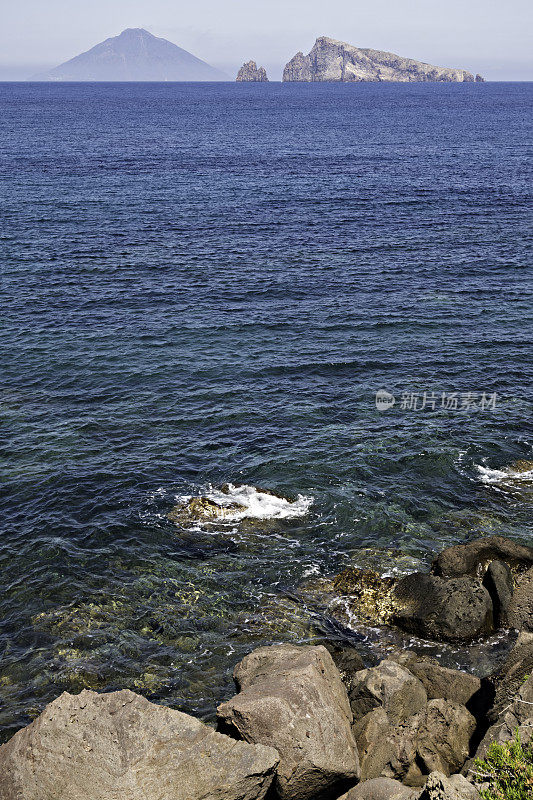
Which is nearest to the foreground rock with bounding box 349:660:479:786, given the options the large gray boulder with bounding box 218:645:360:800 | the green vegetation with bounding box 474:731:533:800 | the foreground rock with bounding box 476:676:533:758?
the large gray boulder with bounding box 218:645:360:800

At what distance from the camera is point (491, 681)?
19562 mm

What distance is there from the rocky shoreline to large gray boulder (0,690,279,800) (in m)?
0.02

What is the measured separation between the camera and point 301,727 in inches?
675

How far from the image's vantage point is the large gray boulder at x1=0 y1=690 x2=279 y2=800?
15.7m

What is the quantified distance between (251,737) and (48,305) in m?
43.0

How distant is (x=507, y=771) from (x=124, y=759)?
8.53 metres

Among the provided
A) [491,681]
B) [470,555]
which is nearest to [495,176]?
[470,555]

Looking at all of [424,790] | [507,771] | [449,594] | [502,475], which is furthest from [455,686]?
[502,475]

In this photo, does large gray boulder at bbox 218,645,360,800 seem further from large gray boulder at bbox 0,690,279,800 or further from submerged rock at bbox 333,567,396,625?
submerged rock at bbox 333,567,396,625

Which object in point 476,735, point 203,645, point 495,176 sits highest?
point 495,176

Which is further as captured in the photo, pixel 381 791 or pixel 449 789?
pixel 381 791

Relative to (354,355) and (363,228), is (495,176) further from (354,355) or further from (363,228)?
(354,355)

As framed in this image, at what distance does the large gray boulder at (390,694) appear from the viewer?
765 inches

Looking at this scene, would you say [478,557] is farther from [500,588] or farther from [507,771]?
[507,771]
